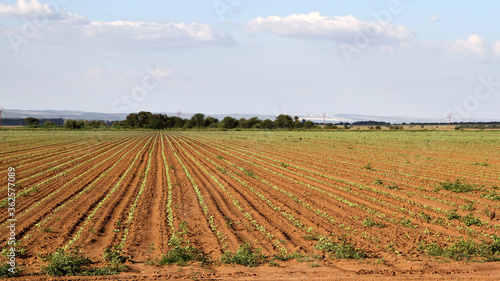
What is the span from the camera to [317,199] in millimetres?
13852

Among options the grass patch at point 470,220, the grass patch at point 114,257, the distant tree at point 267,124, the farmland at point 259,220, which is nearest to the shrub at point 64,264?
the farmland at point 259,220

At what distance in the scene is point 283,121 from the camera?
15238 cm

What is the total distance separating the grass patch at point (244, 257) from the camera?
7.72 meters

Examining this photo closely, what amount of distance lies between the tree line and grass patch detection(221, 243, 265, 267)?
13500 cm

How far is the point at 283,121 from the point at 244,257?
145 m

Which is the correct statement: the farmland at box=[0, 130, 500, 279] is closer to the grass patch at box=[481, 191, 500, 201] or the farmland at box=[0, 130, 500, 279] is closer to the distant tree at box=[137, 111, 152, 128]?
the grass patch at box=[481, 191, 500, 201]

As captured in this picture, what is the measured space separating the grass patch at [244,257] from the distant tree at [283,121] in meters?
138

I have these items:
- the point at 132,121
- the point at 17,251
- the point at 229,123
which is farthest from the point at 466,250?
the point at 132,121

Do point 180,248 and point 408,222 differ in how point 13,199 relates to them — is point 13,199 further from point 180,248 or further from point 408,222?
point 408,222

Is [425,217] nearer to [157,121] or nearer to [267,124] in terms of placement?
[267,124]

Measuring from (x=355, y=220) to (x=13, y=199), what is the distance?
34.7 feet

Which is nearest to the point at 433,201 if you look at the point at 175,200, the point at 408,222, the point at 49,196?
the point at 408,222

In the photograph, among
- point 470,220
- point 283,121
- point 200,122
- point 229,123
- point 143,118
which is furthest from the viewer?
point 200,122

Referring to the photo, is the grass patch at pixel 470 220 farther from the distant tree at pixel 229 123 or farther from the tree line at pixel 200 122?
the distant tree at pixel 229 123
